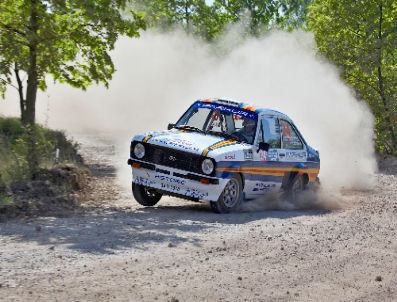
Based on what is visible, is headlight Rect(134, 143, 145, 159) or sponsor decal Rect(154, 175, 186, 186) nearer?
sponsor decal Rect(154, 175, 186, 186)

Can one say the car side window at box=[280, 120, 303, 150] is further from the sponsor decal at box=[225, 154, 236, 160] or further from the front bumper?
the front bumper

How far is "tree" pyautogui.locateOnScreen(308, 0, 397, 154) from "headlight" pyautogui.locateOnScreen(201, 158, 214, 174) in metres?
14.4

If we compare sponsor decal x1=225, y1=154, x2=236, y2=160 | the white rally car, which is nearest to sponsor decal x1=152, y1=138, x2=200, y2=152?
the white rally car

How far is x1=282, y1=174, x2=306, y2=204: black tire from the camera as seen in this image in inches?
558

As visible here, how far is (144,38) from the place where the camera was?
38969 millimetres

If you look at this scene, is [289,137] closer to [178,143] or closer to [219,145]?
[219,145]

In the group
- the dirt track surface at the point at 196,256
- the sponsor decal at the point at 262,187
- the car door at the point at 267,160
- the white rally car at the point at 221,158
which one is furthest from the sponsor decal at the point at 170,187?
the sponsor decal at the point at 262,187

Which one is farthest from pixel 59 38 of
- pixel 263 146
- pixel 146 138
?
pixel 263 146

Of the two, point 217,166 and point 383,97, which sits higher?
point 383,97

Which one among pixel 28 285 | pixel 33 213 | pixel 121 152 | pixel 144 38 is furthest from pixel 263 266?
pixel 144 38

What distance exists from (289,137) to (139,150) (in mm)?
3140

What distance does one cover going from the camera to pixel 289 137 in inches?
557

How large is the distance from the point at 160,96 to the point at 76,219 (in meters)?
26.4

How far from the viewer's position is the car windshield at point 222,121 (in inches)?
518
